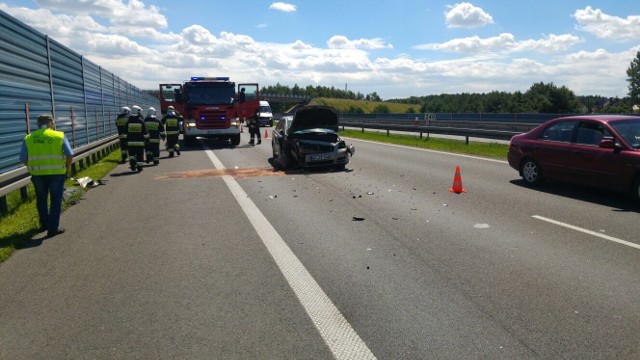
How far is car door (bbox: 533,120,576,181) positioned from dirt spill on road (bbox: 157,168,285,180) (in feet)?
21.4

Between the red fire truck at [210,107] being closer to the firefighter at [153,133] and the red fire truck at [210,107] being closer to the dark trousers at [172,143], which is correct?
the dark trousers at [172,143]

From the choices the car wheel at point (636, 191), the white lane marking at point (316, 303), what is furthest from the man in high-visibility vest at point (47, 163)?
the car wheel at point (636, 191)

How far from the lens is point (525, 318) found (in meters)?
4.23

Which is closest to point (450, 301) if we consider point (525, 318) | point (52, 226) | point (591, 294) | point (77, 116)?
point (525, 318)

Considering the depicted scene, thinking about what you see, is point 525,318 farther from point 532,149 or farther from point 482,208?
point 532,149

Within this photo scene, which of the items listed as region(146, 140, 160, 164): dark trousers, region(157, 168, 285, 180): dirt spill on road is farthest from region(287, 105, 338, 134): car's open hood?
region(146, 140, 160, 164): dark trousers

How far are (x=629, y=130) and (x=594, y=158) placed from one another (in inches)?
30.9

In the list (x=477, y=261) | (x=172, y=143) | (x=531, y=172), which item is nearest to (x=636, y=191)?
(x=531, y=172)

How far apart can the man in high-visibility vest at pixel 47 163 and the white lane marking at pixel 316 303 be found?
2854mm

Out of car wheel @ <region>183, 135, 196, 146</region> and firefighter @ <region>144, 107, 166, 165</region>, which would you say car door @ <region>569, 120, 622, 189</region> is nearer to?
firefighter @ <region>144, 107, 166, 165</region>

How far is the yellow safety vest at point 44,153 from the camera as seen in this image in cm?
741

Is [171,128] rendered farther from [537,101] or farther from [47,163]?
[537,101]

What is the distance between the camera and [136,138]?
49.5 ft

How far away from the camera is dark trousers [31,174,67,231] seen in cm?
739
